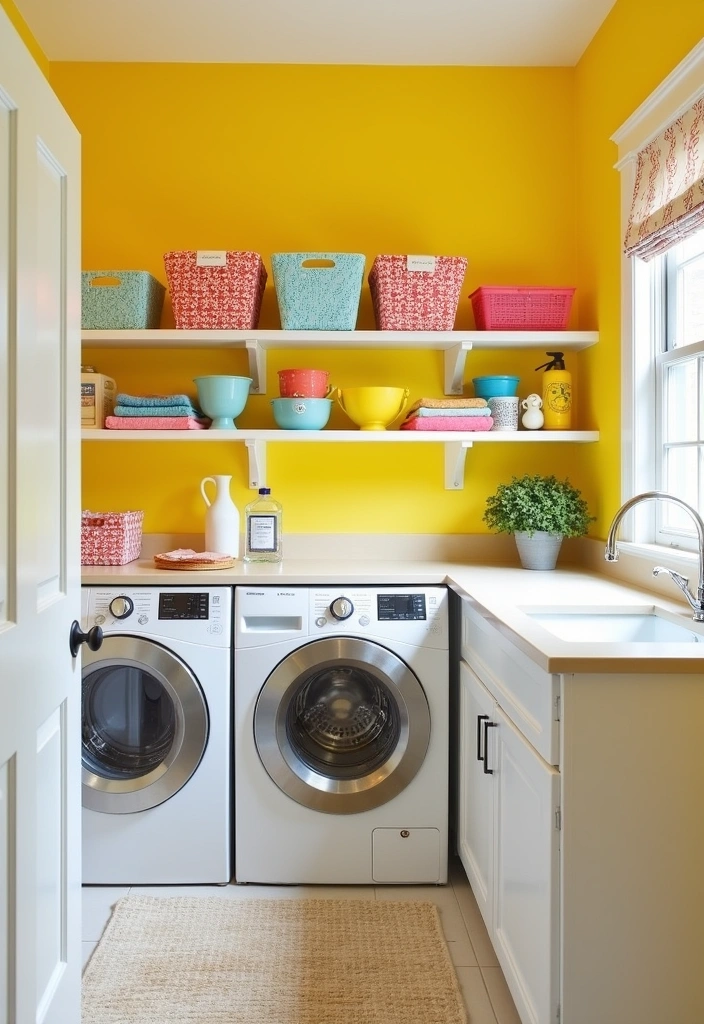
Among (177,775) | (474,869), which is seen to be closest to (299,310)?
(177,775)

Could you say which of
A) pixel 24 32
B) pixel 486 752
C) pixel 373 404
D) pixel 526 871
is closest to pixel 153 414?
pixel 373 404

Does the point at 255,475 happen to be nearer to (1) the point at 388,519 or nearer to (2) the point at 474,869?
(1) the point at 388,519

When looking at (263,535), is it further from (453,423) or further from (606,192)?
(606,192)

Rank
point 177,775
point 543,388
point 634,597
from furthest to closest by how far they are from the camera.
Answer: point 543,388, point 177,775, point 634,597

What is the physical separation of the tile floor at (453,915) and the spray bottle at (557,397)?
1.53 meters

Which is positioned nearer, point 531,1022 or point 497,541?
point 531,1022

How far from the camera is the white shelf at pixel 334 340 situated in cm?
266

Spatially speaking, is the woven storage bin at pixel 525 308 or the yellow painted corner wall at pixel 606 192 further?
the woven storage bin at pixel 525 308

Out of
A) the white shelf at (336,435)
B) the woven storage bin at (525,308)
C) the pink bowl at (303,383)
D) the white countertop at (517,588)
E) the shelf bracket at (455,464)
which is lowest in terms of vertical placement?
the white countertop at (517,588)

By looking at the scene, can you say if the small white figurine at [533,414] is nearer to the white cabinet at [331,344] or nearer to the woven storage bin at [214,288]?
the white cabinet at [331,344]

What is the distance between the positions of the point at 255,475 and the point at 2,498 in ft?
5.67

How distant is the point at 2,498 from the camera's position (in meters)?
1.14

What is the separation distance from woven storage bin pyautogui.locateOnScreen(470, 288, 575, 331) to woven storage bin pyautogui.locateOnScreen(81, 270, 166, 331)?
117cm

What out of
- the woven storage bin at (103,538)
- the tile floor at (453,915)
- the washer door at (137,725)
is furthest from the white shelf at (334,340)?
the tile floor at (453,915)
